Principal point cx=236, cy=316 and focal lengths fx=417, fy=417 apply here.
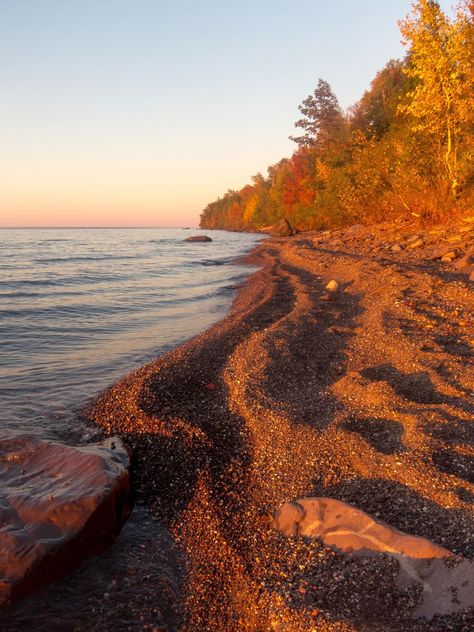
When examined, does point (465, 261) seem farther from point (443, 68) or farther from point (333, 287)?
point (443, 68)

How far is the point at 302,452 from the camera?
187 inches

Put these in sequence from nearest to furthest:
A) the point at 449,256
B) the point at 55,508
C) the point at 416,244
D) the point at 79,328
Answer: the point at 55,508
the point at 79,328
the point at 449,256
the point at 416,244

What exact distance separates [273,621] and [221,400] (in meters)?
3.61

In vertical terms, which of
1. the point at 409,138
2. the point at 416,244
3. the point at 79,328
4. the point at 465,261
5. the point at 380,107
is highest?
the point at 380,107

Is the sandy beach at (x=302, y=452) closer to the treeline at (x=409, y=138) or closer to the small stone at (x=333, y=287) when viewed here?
the small stone at (x=333, y=287)

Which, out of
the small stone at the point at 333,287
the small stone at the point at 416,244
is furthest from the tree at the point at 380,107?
the small stone at the point at 333,287

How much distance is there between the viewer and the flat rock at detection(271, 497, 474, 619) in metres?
2.83

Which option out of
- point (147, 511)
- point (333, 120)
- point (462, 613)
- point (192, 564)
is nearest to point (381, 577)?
point (462, 613)

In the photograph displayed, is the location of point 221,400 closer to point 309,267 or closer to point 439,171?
point 309,267

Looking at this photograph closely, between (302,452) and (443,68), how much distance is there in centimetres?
2111

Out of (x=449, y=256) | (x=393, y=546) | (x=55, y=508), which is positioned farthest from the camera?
(x=449, y=256)

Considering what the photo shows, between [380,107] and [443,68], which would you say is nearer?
[443,68]

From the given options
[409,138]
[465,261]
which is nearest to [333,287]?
[465,261]

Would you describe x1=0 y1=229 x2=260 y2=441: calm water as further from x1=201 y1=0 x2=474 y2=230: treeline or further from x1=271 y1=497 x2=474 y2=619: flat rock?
x1=201 y1=0 x2=474 y2=230: treeline
